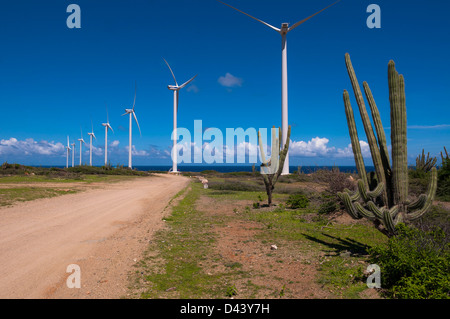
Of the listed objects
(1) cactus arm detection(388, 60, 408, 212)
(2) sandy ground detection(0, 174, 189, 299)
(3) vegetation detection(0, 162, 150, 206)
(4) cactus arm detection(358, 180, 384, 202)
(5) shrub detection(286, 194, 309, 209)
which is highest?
(1) cactus arm detection(388, 60, 408, 212)

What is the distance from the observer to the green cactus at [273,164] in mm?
17578

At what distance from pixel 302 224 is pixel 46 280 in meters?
9.15

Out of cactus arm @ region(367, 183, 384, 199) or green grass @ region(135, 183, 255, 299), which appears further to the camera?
cactus arm @ region(367, 183, 384, 199)

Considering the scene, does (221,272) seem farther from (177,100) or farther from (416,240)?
(177,100)

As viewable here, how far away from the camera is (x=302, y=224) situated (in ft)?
40.6

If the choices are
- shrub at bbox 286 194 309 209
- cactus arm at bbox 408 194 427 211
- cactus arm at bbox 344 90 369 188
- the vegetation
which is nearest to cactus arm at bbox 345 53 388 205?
cactus arm at bbox 344 90 369 188

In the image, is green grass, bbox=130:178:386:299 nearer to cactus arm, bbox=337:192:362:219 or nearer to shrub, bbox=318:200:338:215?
shrub, bbox=318:200:338:215

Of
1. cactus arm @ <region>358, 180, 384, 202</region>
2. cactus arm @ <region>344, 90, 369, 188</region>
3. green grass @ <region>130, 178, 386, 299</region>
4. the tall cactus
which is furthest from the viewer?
cactus arm @ <region>344, 90, 369, 188</region>

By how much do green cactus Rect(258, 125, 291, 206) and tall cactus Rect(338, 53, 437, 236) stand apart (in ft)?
27.5

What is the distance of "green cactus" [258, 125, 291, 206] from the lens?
17578 mm

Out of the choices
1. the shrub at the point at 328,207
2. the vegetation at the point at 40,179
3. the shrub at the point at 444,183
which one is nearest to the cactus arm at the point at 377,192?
the shrub at the point at 328,207

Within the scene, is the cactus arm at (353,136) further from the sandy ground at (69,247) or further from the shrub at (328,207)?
the sandy ground at (69,247)

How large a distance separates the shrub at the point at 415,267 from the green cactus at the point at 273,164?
1105cm
